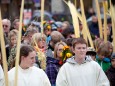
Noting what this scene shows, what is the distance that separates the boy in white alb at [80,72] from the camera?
30.1 ft

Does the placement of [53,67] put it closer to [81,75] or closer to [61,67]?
[61,67]

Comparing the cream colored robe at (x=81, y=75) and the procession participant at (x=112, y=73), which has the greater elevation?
the cream colored robe at (x=81, y=75)

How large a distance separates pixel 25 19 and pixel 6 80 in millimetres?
15467

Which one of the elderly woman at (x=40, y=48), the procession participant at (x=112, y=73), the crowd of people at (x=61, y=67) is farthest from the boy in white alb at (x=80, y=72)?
the elderly woman at (x=40, y=48)

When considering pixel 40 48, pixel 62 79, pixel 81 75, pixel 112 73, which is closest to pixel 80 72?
pixel 81 75

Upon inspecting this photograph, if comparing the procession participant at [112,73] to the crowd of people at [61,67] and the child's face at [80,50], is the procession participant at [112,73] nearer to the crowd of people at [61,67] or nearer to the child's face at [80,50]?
the crowd of people at [61,67]

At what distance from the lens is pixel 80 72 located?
920cm

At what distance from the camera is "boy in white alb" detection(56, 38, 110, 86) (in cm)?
918

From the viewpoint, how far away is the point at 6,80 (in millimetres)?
8000

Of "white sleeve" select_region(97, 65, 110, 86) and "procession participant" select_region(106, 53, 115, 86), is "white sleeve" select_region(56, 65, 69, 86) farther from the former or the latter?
"procession participant" select_region(106, 53, 115, 86)

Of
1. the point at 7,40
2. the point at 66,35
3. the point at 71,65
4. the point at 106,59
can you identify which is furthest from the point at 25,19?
the point at 71,65

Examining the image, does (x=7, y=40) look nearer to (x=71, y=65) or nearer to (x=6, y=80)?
(x=71, y=65)

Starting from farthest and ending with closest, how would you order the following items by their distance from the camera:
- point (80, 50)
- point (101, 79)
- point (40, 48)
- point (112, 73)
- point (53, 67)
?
point (40, 48) < point (53, 67) < point (112, 73) < point (101, 79) < point (80, 50)

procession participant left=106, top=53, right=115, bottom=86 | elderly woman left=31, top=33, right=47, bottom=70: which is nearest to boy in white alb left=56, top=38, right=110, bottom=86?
procession participant left=106, top=53, right=115, bottom=86
